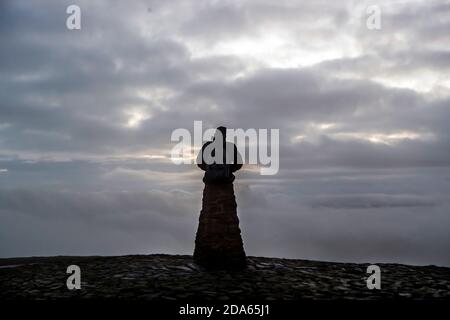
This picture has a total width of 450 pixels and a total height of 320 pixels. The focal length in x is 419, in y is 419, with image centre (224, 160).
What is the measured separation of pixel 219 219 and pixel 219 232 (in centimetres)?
39

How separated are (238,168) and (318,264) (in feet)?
14.9

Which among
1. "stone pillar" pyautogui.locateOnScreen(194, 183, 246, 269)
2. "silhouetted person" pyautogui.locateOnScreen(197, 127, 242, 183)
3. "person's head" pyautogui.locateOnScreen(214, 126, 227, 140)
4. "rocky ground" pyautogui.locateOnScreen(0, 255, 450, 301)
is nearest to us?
"rocky ground" pyautogui.locateOnScreen(0, 255, 450, 301)

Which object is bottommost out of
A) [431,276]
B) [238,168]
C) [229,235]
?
[431,276]

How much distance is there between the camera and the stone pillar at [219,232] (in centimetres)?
1270

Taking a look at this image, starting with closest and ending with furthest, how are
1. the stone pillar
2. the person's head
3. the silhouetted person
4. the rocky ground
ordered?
the rocky ground → the stone pillar → the silhouetted person → the person's head

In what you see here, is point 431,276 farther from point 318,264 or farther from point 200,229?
point 200,229

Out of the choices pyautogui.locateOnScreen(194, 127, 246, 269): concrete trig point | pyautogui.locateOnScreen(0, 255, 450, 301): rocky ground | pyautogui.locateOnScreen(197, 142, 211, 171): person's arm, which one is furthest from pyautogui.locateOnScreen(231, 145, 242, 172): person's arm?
pyautogui.locateOnScreen(0, 255, 450, 301): rocky ground

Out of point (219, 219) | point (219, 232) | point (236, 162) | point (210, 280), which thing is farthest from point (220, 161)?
point (210, 280)

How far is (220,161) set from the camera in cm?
1300

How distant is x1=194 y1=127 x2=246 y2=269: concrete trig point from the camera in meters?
12.7

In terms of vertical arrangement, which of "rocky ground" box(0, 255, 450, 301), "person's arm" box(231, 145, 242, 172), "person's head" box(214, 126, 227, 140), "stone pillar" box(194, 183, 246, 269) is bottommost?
"rocky ground" box(0, 255, 450, 301)

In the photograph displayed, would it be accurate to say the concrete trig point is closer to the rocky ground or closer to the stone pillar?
the stone pillar
